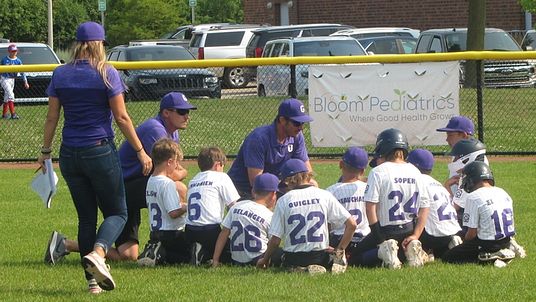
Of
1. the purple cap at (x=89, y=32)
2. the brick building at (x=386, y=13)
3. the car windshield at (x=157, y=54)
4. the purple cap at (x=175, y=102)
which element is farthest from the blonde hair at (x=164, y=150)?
the brick building at (x=386, y=13)

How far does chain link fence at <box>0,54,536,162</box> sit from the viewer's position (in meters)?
15.4

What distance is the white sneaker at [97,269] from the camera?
23.5 feet

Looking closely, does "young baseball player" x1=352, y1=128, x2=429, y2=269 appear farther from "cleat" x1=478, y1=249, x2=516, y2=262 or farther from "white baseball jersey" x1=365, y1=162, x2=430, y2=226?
"cleat" x1=478, y1=249, x2=516, y2=262

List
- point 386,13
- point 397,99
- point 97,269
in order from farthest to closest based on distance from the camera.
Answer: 1. point 386,13
2. point 397,99
3. point 97,269

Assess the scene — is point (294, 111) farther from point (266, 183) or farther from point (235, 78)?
point (235, 78)

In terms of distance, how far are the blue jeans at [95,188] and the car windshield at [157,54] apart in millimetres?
18012

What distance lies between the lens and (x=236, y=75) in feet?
53.8

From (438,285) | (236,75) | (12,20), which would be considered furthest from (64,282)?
(12,20)

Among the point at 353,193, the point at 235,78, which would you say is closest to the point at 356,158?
the point at 353,193

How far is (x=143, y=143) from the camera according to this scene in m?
9.20

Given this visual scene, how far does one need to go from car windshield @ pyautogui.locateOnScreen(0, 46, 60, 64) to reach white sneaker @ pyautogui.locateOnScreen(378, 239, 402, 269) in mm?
16844

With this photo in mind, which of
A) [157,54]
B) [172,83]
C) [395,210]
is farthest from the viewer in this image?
[157,54]

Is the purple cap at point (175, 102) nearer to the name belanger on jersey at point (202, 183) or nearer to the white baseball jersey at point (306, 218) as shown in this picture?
the name belanger on jersey at point (202, 183)

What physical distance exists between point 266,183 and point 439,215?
58.0 inches
